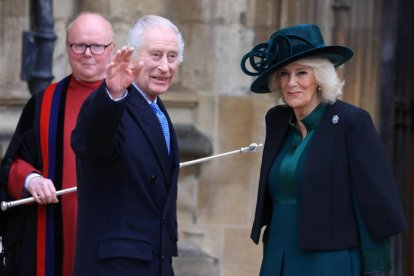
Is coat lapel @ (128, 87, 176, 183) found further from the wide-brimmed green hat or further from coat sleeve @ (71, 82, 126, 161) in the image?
the wide-brimmed green hat

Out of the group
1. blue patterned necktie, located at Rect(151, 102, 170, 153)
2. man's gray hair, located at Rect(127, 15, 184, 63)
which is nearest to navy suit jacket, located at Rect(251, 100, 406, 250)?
blue patterned necktie, located at Rect(151, 102, 170, 153)

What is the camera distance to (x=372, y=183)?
16.2 ft

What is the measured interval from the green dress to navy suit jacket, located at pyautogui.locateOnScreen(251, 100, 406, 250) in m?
0.04

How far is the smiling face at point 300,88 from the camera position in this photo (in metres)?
5.06

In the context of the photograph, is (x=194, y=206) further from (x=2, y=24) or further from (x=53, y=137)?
(x=53, y=137)

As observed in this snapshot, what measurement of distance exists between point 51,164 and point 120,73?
137 centimetres

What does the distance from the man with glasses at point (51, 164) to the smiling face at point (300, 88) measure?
0.98 metres

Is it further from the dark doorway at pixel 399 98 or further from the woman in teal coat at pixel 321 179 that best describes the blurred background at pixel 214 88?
the woman in teal coat at pixel 321 179

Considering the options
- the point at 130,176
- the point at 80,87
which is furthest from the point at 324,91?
the point at 80,87

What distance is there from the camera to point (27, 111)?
5.82 meters

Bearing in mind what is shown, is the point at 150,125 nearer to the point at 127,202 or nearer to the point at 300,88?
the point at 127,202

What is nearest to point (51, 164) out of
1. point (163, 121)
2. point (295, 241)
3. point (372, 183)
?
point (163, 121)

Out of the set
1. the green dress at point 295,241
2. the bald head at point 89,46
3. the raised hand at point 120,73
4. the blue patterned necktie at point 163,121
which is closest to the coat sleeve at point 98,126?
the raised hand at point 120,73

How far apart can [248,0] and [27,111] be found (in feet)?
7.76
